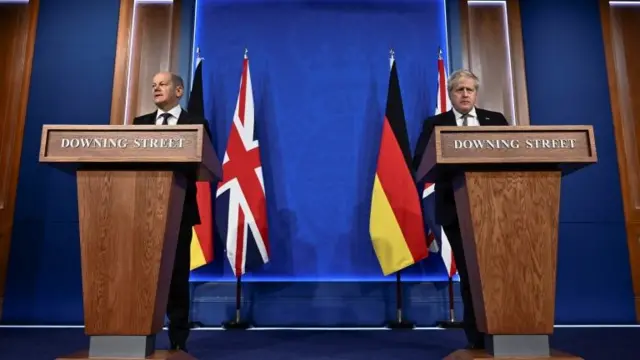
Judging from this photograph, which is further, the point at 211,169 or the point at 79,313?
the point at 79,313

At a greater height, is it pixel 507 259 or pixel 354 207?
pixel 354 207

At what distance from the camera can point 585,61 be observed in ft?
12.5

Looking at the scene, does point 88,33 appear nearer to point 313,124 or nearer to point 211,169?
point 313,124

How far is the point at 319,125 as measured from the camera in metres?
3.70

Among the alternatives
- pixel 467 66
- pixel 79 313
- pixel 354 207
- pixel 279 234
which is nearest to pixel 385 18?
pixel 467 66

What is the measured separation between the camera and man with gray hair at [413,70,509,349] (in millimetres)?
2094

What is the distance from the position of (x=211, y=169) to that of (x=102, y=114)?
2.12 metres

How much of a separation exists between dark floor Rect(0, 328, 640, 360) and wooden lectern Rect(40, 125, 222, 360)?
1.94ft

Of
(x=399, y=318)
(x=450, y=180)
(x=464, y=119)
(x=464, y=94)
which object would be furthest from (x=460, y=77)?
(x=399, y=318)

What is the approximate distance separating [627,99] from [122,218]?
3583 millimetres

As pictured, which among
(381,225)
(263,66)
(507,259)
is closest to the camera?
(507,259)

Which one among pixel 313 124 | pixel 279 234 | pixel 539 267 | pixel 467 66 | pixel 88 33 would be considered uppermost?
pixel 88 33

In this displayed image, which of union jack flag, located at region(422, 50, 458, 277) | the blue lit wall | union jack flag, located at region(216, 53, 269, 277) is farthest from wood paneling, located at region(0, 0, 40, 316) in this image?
union jack flag, located at region(422, 50, 458, 277)

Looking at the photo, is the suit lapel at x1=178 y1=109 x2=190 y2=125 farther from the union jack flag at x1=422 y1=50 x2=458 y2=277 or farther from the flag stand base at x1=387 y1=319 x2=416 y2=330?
the flag stand base at x1=387 y1=319 x2=416 y2=330
